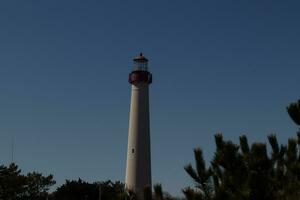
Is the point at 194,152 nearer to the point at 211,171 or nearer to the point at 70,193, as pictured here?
the point at 211,171

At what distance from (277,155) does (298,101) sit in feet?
6.88

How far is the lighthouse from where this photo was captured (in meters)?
50.0

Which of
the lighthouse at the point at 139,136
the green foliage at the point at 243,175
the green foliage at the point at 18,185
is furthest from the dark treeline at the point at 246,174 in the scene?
the green foliage at the point at 18,185

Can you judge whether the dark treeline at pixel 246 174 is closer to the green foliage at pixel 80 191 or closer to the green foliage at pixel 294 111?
the green foliage at pixel 294 111

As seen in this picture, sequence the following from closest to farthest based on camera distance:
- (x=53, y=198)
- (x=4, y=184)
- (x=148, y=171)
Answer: (x=148, y=171) → (x=4, y=184) → (x=53, y=198)

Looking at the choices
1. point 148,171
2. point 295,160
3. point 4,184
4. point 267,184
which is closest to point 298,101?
point 295,160

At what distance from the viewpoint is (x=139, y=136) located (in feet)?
167

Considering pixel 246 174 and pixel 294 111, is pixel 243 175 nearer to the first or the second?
pixel 246 174

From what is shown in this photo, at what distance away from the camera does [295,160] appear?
19.6 metres

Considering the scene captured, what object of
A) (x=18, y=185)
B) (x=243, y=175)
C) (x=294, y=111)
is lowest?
(x=243, y=175)

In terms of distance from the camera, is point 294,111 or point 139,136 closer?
point 294,111

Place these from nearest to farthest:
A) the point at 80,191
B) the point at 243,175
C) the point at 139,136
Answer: the point at 243,175 < the point at 139,136 < the point at 80,191

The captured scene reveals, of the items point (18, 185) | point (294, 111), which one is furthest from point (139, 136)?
point (294, 111)

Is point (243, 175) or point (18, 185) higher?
A: point (18, 185)
